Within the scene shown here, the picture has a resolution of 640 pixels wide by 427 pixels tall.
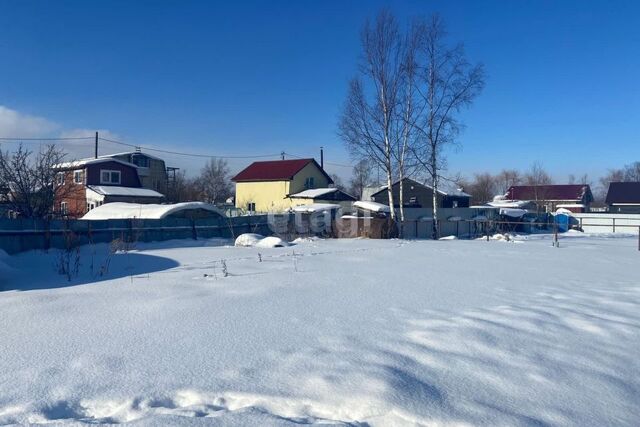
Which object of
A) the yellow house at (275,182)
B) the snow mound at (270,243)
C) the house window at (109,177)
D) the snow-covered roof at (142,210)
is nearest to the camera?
the snow mound at (270,243)

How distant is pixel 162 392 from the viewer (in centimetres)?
315

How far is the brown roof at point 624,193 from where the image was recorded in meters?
49.4

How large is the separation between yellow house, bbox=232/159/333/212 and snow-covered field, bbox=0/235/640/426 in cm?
2641

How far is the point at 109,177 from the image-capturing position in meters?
32.7

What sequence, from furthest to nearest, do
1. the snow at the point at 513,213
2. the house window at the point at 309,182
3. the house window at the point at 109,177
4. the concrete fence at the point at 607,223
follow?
the house window at the point at 309,182
the snow at the point at 513,213
the house window at the point at 109,177
the concrete fence at the point at 607,223

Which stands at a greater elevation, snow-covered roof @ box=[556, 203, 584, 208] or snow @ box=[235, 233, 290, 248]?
snow-covered roof @ box=[556, 203, 584, 208]

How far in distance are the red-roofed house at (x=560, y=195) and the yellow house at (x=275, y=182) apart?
2750 cm

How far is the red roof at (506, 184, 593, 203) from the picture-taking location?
169ft

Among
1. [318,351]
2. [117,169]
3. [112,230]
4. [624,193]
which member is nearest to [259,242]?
[112,230]

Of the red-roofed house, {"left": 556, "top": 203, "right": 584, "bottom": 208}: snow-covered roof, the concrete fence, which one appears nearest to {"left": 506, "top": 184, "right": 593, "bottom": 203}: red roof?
the red-roofed house

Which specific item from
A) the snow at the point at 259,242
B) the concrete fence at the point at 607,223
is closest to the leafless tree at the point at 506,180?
the concrete fence at the point at 607,223

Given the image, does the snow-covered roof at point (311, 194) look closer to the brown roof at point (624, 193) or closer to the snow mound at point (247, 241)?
the snow mound at point (247, 241)

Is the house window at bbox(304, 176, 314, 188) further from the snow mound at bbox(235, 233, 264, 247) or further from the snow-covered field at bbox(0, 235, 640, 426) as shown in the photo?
the snow-covered field at bbox(0, 235, 640, 426)

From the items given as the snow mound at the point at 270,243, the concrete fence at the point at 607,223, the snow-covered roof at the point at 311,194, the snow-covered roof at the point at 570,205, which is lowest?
the snow mound at the point at 270,243
